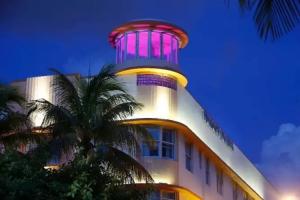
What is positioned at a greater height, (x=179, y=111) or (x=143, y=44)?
(x=143, y=44)

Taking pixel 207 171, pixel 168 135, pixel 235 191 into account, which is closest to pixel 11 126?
pixel 168 135

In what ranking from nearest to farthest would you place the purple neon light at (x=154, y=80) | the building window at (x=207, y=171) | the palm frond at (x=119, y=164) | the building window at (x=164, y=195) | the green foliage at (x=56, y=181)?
the green foliage at (x=56, y=181) < the palm frond at (x=119, y=164) < the building window at (x=164, y=195) < the purple neon light at (x=154, y=80) < the building window at (x=207, y=171)

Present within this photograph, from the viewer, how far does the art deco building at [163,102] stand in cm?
3250

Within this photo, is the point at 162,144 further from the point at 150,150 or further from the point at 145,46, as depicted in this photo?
the point at 145,46

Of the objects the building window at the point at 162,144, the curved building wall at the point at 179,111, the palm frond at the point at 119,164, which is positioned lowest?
the palm frond at the point at 119,164

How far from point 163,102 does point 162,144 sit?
2.02m

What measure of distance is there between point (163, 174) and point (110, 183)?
10.5m

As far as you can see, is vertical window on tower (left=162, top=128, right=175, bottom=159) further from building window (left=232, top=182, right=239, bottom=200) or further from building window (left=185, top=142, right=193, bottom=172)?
building window (left=232, top=182, right=239, bottom=200)

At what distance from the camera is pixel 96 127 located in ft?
79.0

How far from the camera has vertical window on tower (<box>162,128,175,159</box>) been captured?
107ft

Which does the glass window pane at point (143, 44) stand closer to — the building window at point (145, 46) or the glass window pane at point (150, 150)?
the building window at point (145, 46)

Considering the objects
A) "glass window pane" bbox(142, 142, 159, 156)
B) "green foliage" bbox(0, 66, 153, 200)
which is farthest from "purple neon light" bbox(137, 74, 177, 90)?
"green foliage" bbox(0, 66, 153, 200)

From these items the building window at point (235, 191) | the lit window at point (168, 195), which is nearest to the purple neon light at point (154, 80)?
the lit window at point (168, 195)

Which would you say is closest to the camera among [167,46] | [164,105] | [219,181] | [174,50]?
[164,105]
